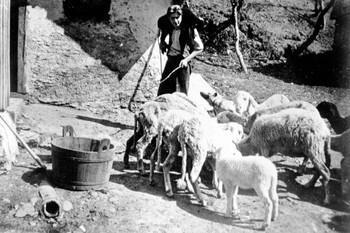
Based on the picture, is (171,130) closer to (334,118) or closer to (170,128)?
(170,128)

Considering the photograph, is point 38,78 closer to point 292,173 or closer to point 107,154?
point 107,154

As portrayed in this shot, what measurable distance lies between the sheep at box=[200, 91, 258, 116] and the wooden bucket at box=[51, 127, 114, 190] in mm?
3001

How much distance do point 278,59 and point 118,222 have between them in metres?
13.1

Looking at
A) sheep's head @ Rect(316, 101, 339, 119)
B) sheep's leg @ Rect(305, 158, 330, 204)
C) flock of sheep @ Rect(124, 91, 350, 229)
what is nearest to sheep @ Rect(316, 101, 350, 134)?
sheep's head @ Rect(316, 101, 339, 119)

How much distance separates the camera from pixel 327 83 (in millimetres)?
13156

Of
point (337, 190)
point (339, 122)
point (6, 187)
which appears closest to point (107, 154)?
point (6, 187)

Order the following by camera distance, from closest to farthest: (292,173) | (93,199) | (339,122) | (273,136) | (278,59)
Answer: (93,199), (273,136), (292,173), (339,122), (278,59)

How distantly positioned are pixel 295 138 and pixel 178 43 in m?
2.73

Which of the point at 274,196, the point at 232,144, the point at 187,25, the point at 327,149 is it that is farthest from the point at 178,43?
the point at 274,196

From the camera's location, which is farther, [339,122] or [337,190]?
[339,122]

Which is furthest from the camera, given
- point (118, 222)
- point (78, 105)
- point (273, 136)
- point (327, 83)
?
point (327, 83)

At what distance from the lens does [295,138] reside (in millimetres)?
5238

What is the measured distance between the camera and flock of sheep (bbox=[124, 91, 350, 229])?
416cm

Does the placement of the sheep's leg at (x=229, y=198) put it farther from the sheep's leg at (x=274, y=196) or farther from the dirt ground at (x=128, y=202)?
the sheep's leg at (x=274, y=196)
